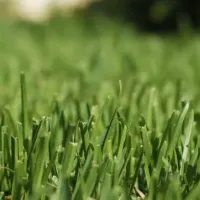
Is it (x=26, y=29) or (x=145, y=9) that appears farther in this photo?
(x=145, y=9)

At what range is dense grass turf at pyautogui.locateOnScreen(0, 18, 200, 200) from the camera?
967mm

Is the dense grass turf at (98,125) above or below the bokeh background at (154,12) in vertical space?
below

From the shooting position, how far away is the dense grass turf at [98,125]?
0.97 meters

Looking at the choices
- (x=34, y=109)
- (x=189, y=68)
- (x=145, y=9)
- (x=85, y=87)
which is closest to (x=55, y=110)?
(x=34, y=109)

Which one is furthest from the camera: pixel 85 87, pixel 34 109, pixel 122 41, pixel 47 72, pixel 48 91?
pixel 122 41

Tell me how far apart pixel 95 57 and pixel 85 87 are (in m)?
0.68

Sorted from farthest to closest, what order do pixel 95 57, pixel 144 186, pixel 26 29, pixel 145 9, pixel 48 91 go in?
pixel 145 9, pixel 26 29, pixel 95 57, pixel 48 91, pixel 144 186

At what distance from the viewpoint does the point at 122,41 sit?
384cm

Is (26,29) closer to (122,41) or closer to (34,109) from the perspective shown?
(122,41)

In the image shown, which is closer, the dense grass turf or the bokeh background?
Result: the dense grass turf

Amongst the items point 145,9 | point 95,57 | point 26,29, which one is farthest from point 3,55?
point 145,9

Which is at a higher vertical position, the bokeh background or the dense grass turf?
the bokeh background

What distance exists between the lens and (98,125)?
1224 millimetres

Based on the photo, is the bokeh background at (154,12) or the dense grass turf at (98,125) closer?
the dense grass turf at (98,125)
